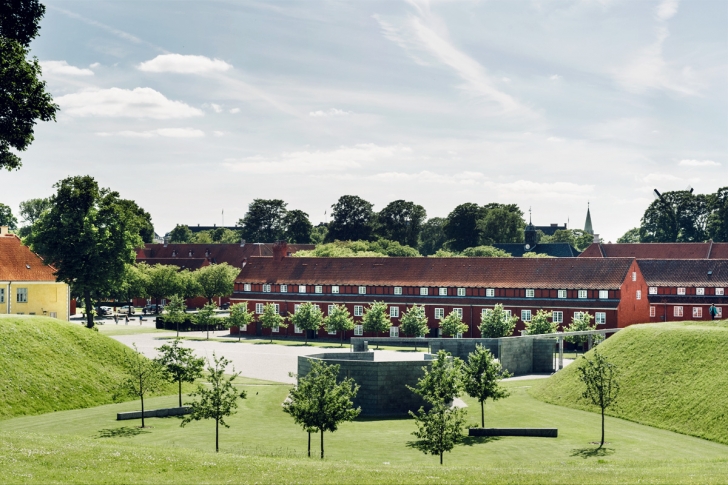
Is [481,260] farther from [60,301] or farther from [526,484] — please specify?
[526,484]

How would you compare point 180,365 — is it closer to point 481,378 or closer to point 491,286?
point 481,378

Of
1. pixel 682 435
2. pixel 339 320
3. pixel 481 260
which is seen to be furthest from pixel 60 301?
pixel 682 435

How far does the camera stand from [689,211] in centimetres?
15562

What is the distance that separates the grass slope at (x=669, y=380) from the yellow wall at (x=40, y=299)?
45747 millimetres

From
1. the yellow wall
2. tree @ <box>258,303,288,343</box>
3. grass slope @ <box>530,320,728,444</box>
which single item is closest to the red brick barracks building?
tree @ <box>258,303,288,343</box>

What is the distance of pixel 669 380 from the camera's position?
4738 cm

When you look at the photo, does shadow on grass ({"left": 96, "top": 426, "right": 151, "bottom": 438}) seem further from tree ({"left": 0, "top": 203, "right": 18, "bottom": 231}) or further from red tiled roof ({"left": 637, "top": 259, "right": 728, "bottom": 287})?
tree ({"left": 0, "top": 203, "right": 18, "bottom": 231})

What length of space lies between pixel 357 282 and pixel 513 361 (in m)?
33.9

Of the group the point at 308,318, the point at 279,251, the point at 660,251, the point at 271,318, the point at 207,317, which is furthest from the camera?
the point at 660,251

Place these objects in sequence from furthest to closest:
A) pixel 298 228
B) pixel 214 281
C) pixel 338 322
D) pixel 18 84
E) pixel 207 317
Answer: pixel 298 228 → pixel 214 281 → pixel 207 317 → pixel 338 322 → pixel 18 84

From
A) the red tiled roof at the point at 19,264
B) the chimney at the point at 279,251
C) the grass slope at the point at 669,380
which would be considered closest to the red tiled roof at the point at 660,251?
the chimney at the point at 279,251

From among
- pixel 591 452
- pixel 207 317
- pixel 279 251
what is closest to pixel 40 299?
pixel 207 317

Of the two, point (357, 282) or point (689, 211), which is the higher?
point (689, 211)

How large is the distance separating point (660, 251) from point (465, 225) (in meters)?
49.2
